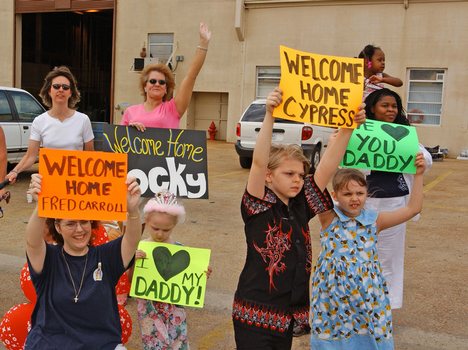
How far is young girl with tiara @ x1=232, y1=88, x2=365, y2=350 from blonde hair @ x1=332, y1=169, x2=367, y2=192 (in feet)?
1.21

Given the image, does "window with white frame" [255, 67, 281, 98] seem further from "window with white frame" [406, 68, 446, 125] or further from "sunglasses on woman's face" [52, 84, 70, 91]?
"sunglasses on woman's face" [52, 84, 70, 91]

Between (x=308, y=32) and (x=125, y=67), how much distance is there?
8129mm

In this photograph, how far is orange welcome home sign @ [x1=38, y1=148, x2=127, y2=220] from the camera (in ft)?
8.65

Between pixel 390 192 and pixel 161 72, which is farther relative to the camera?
pixel 161 72

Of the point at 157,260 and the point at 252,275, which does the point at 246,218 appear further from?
the point at 157,260

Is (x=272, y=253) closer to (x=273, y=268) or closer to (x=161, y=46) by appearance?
(x=273, y=268)

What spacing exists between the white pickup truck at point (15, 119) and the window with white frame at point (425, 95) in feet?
45.7

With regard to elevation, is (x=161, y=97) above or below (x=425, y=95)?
below

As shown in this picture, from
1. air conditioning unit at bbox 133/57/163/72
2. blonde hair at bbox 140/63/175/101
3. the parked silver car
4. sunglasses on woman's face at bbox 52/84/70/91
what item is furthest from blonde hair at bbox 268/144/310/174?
air conditioning unit at bbox 133/57/163/72

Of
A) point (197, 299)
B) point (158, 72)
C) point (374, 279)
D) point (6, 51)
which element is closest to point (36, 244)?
point (197, 299)

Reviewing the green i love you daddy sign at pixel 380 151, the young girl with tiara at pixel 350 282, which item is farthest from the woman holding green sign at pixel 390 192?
the young girl with tiara at pixel 350 282

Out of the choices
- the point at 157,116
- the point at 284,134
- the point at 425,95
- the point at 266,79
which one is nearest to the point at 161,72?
the point at 157,116

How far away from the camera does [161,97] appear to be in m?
4.25

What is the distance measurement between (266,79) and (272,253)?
19.7m
